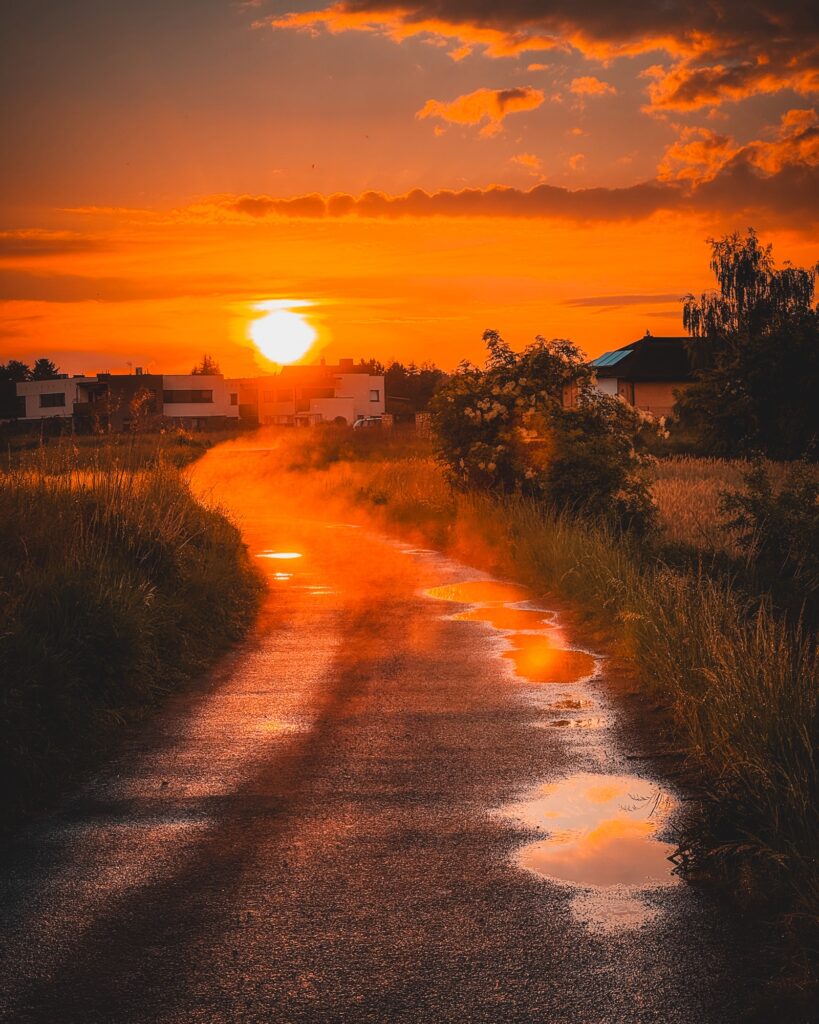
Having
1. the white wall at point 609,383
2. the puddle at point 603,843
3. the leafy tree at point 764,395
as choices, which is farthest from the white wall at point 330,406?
the puddle at point 603,843

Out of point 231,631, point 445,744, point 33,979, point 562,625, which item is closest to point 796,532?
point 562,625

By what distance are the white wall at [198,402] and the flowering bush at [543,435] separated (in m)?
89.6

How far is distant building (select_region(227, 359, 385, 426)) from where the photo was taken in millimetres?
118688

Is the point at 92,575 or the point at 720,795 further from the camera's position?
the point at 92,575

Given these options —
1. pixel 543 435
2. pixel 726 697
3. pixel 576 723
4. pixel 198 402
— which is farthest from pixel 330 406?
pixel 726 697

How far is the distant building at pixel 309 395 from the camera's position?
119m

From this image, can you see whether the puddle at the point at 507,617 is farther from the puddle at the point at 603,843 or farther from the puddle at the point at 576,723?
the puddle at the point at 603,843

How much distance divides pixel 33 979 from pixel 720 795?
3465 mm

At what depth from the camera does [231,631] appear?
40.4 feet

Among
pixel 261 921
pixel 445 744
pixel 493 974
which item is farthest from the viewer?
pixel 445 744

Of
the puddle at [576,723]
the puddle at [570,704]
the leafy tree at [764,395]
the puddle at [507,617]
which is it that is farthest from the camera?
the leafy tree at [764,395]

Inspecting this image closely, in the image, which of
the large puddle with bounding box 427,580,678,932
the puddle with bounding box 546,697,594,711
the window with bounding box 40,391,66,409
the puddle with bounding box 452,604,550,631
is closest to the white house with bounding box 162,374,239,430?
the window with bounding box 40,391,66,409

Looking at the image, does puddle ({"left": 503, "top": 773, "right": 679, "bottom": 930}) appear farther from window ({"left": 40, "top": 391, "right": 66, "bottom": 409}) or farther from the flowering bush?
window ({"left": 40, "top": 391, "right": 66, "bottom": 409})

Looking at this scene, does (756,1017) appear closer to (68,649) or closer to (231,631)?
(68,649)
